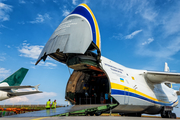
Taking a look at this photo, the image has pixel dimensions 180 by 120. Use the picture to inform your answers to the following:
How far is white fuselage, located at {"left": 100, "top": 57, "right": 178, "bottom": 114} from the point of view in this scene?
970 cm

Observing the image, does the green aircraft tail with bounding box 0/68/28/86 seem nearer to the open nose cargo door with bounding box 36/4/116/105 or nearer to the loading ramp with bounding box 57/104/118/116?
the open nose cargo door with bounding box 36/4/116/105

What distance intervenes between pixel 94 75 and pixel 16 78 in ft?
47.0

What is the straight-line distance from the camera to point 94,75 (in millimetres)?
12938

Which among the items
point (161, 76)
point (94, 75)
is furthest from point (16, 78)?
point (161, 76)

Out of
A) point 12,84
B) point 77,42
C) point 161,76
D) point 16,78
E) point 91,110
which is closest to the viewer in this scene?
point 77,42

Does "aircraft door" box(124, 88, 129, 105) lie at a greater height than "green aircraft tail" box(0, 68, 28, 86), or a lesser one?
lesser

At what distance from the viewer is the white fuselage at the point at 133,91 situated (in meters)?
9.70

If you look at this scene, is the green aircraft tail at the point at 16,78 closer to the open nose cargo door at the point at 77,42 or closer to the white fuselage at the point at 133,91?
the open nose cargo door at the point at 77,42

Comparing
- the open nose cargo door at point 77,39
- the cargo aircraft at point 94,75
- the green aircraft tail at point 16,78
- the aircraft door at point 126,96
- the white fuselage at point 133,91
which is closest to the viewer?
the open nose cargo door at point 77,39

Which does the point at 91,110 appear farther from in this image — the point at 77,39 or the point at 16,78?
the point at 16,78

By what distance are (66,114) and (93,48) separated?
3924mm

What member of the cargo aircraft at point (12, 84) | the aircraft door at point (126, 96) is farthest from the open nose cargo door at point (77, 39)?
the cargo aircraft at point (12, 84)

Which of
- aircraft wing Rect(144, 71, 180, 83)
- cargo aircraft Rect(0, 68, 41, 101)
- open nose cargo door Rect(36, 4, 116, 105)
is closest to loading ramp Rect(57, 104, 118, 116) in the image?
open nose cargo door Rect(36, 4, 116, 105)

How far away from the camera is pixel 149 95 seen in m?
12.5
